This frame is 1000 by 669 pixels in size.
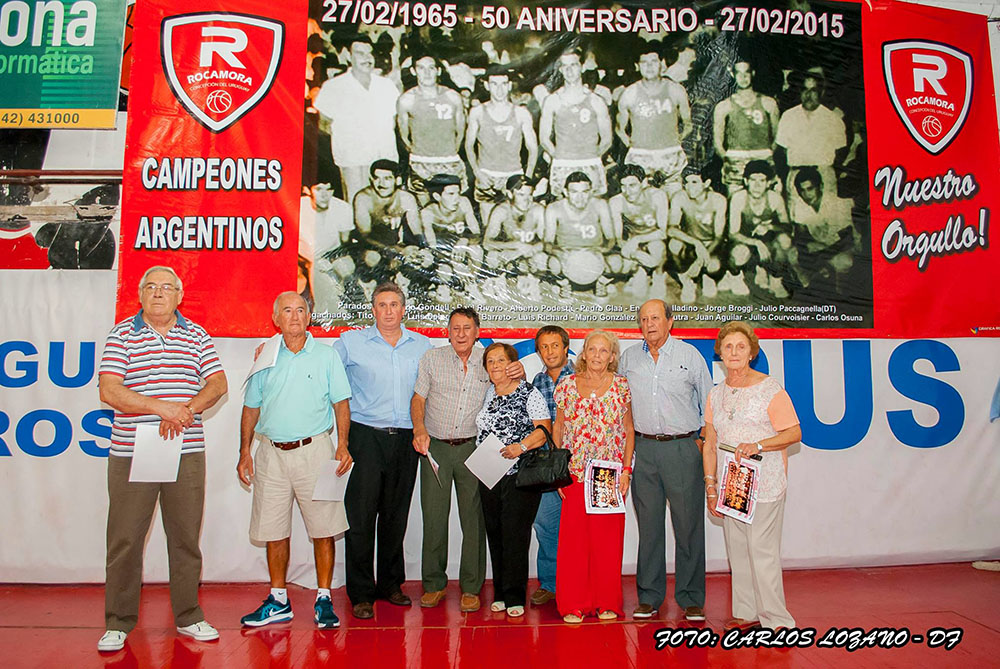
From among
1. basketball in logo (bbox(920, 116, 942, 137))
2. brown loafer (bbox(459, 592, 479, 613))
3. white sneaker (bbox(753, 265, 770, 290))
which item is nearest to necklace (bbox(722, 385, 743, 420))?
white sneaker (bbox(753, 265, 770, 290))

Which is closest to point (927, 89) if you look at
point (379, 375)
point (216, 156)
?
point (379, 375)

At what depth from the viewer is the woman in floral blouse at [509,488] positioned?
11.9 ft

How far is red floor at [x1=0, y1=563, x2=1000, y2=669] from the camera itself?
122 inches

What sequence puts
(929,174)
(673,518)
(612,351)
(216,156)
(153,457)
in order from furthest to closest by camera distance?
(929,174)
(216,156)
(673,518)
(612,351)
(153,457)

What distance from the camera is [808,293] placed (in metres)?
4.72

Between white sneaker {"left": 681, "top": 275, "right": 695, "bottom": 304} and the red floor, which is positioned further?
white sneaker {"left": 681, "top": 275, "right": 695, "bottom": 304}

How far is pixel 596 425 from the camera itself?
141 inches

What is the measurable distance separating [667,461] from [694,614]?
2.60 ft

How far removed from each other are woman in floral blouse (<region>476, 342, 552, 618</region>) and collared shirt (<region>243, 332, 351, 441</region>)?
0.78m

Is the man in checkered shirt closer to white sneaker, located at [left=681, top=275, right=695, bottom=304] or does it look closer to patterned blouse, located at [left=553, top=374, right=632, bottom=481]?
patterned blouse, located at [left=553, top=374, right=632, bottom=481]

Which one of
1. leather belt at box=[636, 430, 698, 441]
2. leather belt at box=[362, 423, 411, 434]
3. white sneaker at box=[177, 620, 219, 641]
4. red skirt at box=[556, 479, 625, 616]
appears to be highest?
leather belt at box=[362, 423, 411, 434]

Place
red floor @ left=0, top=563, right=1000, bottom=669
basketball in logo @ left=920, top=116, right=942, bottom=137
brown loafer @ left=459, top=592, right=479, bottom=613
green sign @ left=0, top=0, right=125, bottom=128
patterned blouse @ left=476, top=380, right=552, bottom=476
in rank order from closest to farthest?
red floor @ left=0, top=563, right=1000, bottom=669
patterned blouse @ left=476, top=380, right=552, bottom=476
brown loafer @ left=459, top=592, right=479, bottom=613
green sign @ left=0, top=0, right=125, bottom=128
basketball in logo @ left=920, top=116, right=942, bottom=137

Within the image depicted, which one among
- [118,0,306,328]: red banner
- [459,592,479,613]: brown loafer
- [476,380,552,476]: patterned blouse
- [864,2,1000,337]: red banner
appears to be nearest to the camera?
[476,380,552,476]: patterned blouse

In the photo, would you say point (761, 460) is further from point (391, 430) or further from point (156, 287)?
point (156, 287)
